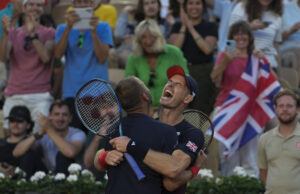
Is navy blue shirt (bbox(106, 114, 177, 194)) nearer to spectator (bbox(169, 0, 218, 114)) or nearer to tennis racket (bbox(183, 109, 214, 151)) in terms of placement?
tennis racket (bbox(183, 109, 214, 151))

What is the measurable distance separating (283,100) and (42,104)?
3561mm

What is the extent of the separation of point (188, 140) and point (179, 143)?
130 mm

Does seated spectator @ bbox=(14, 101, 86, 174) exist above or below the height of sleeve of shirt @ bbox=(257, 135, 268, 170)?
below

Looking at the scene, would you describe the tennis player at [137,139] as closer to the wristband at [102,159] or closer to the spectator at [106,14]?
the wristband at [102,159]

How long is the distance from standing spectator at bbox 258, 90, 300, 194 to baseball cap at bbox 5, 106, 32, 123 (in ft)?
11.1

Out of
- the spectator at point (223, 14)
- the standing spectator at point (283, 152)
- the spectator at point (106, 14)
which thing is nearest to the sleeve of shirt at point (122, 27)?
the spectator at point (106, 14)

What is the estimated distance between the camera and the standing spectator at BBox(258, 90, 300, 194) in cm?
763

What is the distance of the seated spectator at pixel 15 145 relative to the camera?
932 centimetres

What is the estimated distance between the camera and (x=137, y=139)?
480 centimetres

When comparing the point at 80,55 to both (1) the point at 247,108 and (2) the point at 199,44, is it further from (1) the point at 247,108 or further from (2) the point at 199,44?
(1) the point at 247,108

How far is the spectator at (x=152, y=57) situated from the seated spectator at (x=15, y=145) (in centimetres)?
152

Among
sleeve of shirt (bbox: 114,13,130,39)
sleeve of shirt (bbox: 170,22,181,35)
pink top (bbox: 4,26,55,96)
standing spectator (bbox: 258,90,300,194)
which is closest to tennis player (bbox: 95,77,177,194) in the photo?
standing spectator (bbox: 258,90,300,194)

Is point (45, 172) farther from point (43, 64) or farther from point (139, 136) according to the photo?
point (139, 136)

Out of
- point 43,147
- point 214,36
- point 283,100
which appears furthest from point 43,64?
point 283,100
